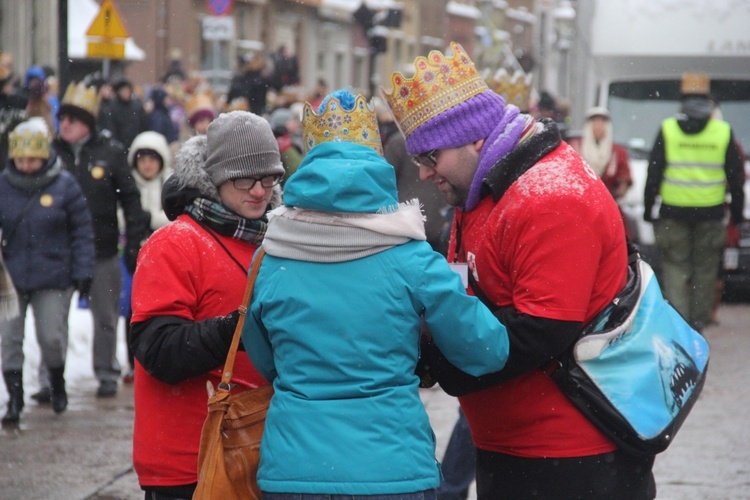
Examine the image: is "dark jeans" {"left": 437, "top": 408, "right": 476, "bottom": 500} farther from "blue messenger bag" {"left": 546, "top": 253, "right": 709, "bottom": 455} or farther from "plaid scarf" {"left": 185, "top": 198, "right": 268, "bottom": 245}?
"blue messenger bag" {"left": 546, "top": 253, "right": 709, "bottom": 455}

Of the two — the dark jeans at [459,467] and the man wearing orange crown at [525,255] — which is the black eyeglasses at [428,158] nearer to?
the man wearing orange crown at [525,255]

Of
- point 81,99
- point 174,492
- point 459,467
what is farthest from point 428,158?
point 81,99

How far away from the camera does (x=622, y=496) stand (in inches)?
137

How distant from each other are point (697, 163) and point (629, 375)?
775cm

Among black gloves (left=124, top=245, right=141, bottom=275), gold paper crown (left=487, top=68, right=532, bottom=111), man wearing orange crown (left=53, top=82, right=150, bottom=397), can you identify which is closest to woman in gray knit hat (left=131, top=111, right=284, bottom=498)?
gold paper crown (left=487, top=68, right=532, bottom=111)

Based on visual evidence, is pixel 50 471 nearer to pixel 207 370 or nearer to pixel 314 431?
pixel 207 370

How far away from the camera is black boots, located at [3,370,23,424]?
771 cm

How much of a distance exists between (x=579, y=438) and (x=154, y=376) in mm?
1218

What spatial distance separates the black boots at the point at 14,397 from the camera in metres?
7.71

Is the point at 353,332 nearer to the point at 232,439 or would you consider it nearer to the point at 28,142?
the point at 232,439

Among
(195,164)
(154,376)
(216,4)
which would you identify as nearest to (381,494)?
→ (154,376)

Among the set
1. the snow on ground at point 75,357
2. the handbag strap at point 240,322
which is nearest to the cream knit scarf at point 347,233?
the handbag strap at point 240,322

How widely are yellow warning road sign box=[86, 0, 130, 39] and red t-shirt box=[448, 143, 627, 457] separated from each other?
916 cm

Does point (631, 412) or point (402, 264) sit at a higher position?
point (402, 264)
